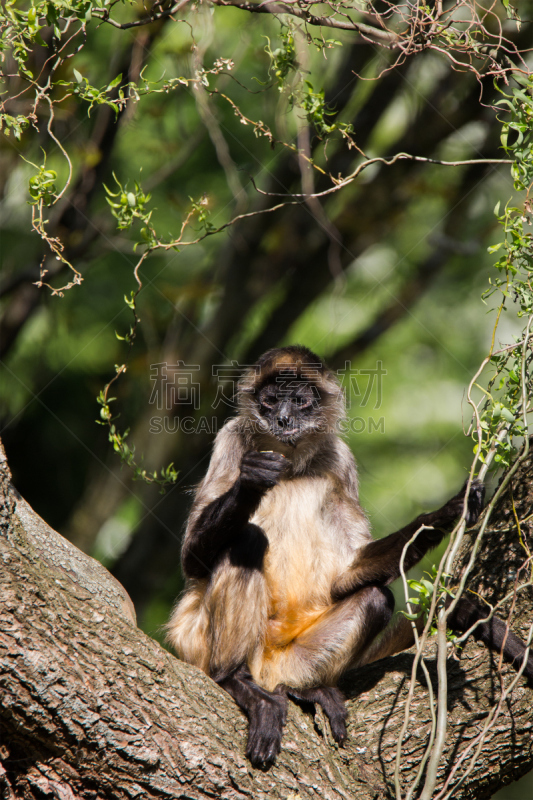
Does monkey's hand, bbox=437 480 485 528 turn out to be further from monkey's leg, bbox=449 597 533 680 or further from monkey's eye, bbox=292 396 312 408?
monkey's eye, bbox=292 396 312 408

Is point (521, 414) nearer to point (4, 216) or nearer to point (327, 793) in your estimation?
point (327, 793)

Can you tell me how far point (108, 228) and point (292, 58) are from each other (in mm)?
5372

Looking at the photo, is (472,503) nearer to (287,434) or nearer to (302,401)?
(287,434)

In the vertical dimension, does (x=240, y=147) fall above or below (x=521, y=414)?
above

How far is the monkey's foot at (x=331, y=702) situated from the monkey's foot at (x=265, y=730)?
0.88 ft

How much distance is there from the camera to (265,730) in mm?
4754

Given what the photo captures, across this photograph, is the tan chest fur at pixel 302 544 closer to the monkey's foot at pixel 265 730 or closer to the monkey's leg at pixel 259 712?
the monkey's leg at pixel 259 712

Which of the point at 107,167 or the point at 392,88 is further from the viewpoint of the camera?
Result: the point at 107,167

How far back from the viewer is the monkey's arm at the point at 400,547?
17.7ft

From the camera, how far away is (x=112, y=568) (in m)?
11.6

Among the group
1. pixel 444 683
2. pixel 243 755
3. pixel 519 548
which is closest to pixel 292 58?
pixel 519 548

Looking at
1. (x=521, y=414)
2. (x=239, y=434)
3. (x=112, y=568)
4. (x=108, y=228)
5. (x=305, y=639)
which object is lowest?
(x=112, y=568)

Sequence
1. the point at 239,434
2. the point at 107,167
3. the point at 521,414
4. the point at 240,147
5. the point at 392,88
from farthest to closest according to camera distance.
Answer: the point at 240,147 → the point at 107,167 → the point at 392,88 → the point at 239,434 → the point at 521,414

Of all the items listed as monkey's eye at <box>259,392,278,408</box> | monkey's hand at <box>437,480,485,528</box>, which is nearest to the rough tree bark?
monkey's hand at <box>437,480,485,528</box>
